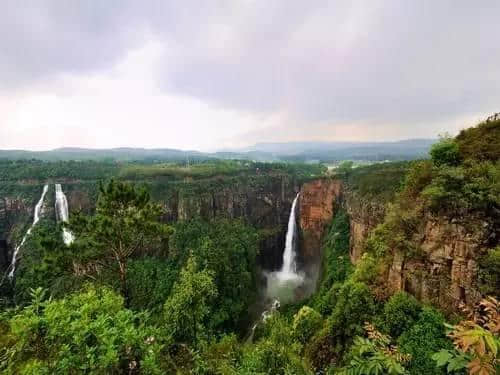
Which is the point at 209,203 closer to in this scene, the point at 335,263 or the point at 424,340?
the point at 335,263

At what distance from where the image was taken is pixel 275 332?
11758 mm

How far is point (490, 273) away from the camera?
32.1 ft

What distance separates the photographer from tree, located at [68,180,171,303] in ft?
48.2

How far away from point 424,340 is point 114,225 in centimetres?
A: 1534

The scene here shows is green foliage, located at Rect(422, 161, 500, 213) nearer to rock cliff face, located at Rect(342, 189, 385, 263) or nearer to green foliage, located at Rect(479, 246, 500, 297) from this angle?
green foliage, located at Rect(479, 246, 500, 297)

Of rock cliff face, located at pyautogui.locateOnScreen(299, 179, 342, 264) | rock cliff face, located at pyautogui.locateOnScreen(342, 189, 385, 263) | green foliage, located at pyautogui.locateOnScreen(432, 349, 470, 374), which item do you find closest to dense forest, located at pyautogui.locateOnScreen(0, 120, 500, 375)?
green foliage, located at pyautogui.locateOnScreen(432, 349, 470, 374)

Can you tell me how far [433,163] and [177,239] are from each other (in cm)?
3365

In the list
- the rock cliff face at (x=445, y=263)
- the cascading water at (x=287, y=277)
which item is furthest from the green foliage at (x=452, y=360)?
the cascading water at (x=287, y=277)

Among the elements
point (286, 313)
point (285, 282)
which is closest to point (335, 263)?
point (286, 313)

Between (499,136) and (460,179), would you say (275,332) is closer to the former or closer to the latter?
(460,179)

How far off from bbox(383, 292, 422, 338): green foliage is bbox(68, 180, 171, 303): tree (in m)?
13.0

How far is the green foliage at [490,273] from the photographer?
9.45 meters

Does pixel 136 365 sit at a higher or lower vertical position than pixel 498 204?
lower

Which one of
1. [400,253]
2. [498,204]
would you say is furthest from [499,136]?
[400,253]
